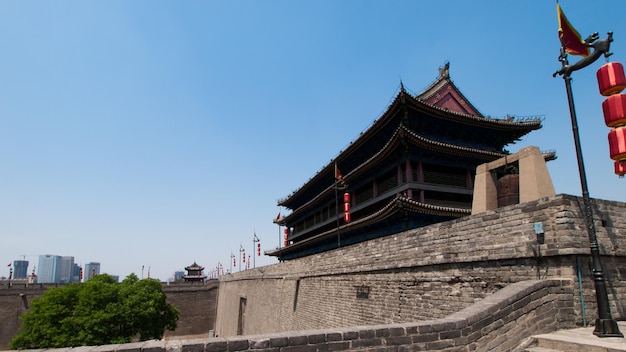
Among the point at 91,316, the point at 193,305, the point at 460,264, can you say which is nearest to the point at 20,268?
the point at 193,305

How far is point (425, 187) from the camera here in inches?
679

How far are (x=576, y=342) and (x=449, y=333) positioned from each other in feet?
5.45

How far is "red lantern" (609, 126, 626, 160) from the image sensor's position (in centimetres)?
611

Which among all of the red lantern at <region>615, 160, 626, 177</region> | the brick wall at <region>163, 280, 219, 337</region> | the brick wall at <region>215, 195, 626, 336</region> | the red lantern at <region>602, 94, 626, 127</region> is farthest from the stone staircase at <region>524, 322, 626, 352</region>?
the brick wall at <region>163, 280, 219, 337</region>

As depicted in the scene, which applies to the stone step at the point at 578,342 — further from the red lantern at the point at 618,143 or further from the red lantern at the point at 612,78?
the red lantern at the point at 612,78

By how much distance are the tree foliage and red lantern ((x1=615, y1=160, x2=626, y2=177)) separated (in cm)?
2310

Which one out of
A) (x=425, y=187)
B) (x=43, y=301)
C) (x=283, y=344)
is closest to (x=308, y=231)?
(x=425, y=187)

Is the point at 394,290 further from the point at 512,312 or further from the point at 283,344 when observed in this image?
the point at 283,344

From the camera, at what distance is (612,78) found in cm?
616

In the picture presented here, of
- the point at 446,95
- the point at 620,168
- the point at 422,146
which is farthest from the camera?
the point at 446,95

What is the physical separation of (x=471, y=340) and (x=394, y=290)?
5034 mm

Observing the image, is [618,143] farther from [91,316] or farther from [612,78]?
[91,316]

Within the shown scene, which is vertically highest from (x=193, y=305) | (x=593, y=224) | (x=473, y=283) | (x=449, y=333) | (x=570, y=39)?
(x=570, y=39)

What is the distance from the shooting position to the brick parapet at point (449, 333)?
3930mm
